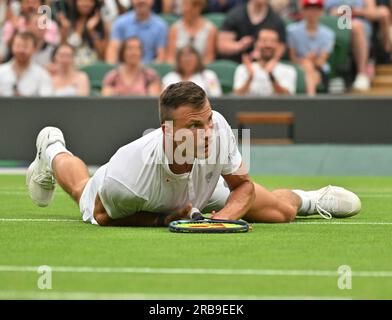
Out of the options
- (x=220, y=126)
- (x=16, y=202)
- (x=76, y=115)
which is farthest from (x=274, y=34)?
(x=220, y=126)

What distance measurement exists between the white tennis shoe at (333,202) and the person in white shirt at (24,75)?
905cm

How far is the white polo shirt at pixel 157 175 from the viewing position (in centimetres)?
841

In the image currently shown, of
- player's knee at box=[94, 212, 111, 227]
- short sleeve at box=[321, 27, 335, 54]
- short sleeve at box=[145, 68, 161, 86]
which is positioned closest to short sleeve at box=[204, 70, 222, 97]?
short sleeve at box=[145, 68, 161, 86]

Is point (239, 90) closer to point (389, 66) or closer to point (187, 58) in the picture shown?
point (187, 58)

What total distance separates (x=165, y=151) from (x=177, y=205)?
61 cm

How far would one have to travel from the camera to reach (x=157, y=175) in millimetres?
8438

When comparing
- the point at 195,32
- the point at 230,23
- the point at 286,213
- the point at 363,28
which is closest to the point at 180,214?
the point at 286,213

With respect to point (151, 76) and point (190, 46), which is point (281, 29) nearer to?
point (190, 46)

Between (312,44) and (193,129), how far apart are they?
35.6 ft

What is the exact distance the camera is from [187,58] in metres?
17.4

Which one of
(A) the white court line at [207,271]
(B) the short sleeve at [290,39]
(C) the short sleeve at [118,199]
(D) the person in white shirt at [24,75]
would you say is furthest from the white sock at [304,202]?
(B) the short sleeve at [290,39]
